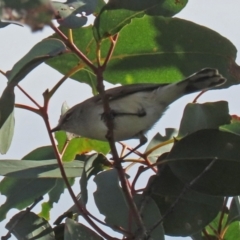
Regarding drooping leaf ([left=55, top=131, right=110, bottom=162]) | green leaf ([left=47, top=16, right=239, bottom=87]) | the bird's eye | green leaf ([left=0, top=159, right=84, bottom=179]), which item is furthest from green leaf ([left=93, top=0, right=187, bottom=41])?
the bird's eye

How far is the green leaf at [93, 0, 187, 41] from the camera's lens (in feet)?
7.40

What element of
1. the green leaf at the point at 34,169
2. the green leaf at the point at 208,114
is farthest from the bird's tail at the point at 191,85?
the green leaf at the point at 34,169

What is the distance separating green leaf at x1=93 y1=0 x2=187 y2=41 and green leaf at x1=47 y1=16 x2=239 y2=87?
180 millimetres

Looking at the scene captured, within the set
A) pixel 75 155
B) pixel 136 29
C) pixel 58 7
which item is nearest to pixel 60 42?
pixel 58 7

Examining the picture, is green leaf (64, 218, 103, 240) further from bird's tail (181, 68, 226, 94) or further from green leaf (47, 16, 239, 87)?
bird's tail (181, 68, 226, 94)

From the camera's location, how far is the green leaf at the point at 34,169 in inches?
106

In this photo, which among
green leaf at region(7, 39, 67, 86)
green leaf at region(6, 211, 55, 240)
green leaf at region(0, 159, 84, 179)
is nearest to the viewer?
green leaf at region(7, 39, 67, 86)

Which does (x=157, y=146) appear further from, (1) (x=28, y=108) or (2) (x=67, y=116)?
(2) (x=67, y=116)

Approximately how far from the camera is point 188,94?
11.2 ft

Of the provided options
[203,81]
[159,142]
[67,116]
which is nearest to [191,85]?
[203,81]

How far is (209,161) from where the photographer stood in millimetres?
2629

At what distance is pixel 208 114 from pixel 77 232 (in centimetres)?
85

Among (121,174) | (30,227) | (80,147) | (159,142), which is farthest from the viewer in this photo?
(80,147)

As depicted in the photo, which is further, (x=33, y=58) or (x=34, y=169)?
(x=34, y=169)
